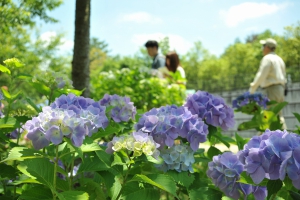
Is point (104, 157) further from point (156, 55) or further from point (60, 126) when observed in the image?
point (156, 55)

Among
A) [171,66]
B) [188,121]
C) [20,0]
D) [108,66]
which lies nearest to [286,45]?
[171,66]

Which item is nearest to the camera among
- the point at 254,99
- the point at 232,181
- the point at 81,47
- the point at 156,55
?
the point at 232,181

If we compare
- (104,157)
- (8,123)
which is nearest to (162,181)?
(104,157)

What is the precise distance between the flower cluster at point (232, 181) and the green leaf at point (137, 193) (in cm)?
31

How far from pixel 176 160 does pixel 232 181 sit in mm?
249

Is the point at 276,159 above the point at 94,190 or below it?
above

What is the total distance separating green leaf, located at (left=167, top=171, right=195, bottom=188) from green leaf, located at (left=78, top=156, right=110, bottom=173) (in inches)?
13.3

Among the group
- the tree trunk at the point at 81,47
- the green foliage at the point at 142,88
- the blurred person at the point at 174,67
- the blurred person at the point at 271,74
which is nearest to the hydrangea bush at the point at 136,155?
the tree trunk at the point at 81,47

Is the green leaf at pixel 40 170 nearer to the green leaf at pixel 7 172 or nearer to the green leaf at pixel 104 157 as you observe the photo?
the green leaf at pixel 104 157

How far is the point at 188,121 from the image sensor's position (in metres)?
1.65

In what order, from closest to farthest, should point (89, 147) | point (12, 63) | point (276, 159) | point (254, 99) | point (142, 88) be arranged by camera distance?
point (276, 159) < point (89, 147) < point (12, 63) < point (254, 99) < point (142, 88)

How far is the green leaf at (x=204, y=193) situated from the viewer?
1501 millimetres

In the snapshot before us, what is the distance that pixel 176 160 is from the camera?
1.61 metres

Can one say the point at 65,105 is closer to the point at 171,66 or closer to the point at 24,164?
the point at 24,164
